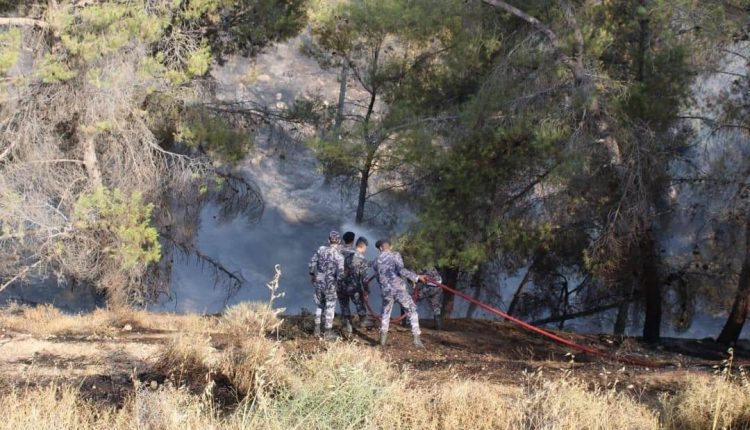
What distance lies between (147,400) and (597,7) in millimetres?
12894

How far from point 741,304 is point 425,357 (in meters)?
6.54

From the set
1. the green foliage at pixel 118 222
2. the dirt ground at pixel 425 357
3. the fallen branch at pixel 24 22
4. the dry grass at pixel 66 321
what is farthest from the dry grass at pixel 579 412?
the fallen branch at pixel 24 22

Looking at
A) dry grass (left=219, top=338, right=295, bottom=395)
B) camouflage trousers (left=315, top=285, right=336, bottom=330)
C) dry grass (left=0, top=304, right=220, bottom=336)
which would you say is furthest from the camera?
dry grass (left=0, top=304, right=220, bottom=336)

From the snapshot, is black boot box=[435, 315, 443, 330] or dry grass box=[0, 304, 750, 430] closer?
dry grass box=[0, 304, 750, 430]

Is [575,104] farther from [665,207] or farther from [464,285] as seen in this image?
[464,285]

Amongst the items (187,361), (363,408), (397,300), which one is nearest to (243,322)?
(397,300)

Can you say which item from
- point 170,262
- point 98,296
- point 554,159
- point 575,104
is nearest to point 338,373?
point 575,104

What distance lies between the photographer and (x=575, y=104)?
→ 14.5 metres

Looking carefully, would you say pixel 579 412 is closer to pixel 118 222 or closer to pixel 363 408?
pixel 363 408

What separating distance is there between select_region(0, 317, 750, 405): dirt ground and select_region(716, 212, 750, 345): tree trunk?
268 mm

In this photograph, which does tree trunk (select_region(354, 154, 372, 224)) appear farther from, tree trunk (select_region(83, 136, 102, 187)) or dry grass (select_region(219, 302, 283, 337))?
dry grass (select_region(219, 302, 283, 337))

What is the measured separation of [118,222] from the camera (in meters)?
16.1

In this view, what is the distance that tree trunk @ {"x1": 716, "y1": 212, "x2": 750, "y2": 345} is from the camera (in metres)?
14.6

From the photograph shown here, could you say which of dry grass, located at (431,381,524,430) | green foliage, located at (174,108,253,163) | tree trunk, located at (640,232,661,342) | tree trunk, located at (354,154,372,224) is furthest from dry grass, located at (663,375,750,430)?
green foliage, located at (174,108,253,163)
